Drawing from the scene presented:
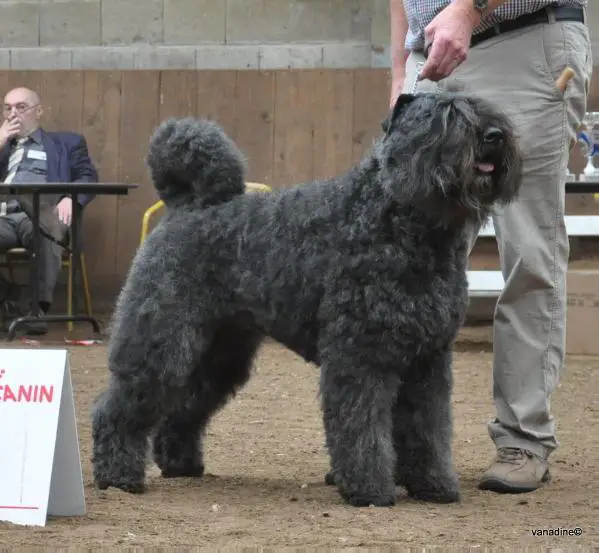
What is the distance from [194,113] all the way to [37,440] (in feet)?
25.3

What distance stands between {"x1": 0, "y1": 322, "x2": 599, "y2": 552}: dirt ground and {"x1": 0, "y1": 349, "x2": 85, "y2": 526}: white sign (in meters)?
0.07

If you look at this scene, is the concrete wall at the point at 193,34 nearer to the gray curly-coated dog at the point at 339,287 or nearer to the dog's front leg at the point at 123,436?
the gray curly-coated dog at the point at 339,287

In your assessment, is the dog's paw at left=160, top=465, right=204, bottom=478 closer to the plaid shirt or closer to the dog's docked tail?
the dog's docked tail

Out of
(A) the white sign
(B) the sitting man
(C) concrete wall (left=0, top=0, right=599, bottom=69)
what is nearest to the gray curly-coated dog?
(A) the white sign

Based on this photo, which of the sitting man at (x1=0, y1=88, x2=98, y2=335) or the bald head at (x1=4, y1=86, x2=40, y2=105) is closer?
the sitting man at (x1=0, y1=88, x2=98, y2=335)

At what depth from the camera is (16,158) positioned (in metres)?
10.8

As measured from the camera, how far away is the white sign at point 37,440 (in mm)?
3848

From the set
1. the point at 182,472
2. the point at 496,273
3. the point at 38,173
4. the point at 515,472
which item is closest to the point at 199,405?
the point at 182,472

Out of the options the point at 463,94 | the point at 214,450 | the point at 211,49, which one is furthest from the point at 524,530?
the point at 211,49

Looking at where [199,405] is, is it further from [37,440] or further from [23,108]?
[23,108]

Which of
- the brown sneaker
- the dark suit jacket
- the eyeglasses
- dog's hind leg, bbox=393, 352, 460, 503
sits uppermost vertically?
the eyeglasses

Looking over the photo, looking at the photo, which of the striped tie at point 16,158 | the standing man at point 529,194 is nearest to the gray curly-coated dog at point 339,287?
the standing man at point 529,194

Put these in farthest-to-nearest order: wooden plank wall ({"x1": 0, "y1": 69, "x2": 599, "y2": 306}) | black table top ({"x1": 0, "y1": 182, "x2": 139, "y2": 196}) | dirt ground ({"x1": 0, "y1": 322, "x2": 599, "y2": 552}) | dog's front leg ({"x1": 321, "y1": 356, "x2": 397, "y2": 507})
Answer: wooden plank wall ({"x1": 0, "y1": 69, "x2": 599, "y2": 306}), black table top ({"x1": 0, "y1": 182, "x2": 139, "y2": 196}), dog's front leg ({"x1": 321, "y1": 356, "x2": 397, "y2": 507}), dirt ground ({"x1": 0, "y1": 322, "x2": 599, "y2": 552})

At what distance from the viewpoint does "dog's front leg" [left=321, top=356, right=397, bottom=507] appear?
4.18 meters
